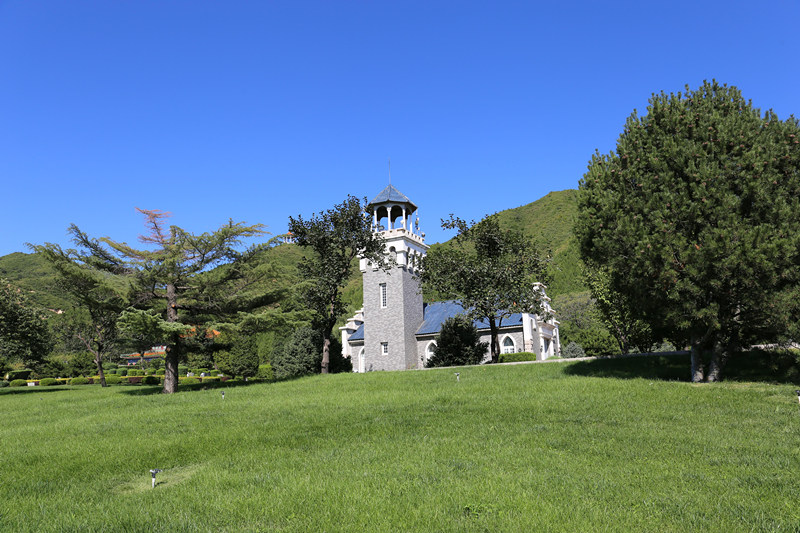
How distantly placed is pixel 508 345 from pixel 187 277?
24349 mm

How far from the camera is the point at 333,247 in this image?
33750 mm

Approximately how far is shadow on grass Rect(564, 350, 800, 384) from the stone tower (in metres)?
17.1

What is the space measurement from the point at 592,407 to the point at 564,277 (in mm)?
68853

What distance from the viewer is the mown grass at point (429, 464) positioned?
607cm

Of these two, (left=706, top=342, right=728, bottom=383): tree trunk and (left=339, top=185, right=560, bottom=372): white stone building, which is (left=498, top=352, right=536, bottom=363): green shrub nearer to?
(left=339, top=185, right=560, bottom=372): white stone building

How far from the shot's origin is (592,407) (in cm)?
1333

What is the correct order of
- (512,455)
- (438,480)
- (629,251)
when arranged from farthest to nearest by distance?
(629,251) → (512,455) → (438,480)

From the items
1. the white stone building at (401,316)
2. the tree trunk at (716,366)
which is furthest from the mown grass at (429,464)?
the white stone building at (401,316)

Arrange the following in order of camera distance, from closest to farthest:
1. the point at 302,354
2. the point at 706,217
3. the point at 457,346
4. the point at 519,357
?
1. the point at 706,217
2. the point at 519,357
3. the point at 457,346
4. the point at 302,354

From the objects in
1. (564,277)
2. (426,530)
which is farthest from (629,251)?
(564,277)

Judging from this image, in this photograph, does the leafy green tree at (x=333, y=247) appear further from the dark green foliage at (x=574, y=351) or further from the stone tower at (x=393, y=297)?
the dark green foliage at (x=574, y=351)

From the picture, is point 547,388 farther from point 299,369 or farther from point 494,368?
point 299,369

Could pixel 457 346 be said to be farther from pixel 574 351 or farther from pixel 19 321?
pixel 19 321

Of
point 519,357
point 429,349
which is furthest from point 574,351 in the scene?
point 429,349
